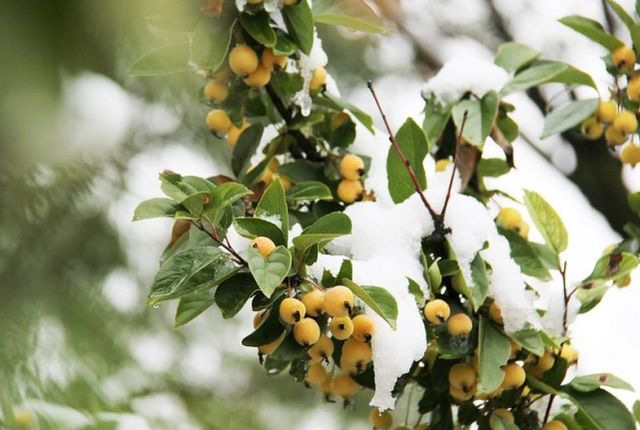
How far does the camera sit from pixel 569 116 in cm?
153

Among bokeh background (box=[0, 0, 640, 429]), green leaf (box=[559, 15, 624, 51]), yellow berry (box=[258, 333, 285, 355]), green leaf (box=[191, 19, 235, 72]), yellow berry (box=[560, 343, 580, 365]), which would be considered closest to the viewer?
bokeh background (box=[0, 0, 640, 429])

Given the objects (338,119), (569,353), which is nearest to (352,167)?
(338,119)

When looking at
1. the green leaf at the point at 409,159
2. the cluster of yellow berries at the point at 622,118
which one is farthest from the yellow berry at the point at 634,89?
the green leaf at the point at 409,159

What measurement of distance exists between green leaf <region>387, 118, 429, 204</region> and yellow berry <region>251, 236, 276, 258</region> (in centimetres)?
32

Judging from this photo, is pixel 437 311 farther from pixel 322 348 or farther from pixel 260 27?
pixel 260 27

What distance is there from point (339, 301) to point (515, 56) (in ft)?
2.58

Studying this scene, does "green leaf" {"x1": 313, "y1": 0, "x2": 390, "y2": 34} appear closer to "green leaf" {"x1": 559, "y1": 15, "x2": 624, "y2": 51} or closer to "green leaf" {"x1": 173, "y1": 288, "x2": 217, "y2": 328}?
"green leaf" {"x1": 559, "y1": 15, "x2": 624, "y2": 51}

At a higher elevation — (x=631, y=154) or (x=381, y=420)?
(x=631, y=154)

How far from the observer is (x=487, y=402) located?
4.02ft

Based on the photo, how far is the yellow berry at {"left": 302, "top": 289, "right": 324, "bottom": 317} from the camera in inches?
37.0

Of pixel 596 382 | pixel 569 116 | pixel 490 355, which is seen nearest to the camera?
pixel 490 355

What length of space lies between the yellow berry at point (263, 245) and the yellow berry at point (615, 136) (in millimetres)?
828

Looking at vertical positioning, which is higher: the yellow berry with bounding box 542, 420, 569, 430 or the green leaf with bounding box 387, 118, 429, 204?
the green leaf with bounding box 387, 118, 429, 204

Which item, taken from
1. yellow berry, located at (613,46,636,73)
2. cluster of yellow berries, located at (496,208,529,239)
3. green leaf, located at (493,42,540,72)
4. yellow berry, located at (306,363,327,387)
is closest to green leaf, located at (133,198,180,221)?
yellow berry, located at (306,363,327,387)
